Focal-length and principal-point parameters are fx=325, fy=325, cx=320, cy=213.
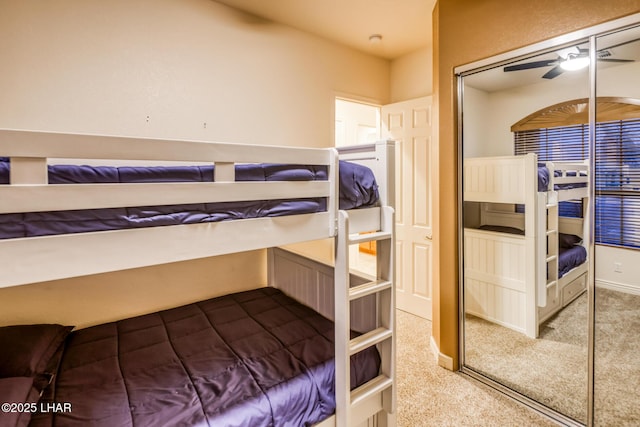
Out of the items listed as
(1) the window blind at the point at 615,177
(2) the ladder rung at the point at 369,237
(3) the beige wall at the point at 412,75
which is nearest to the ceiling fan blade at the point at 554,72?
(1) the window blind at the point at 615,177

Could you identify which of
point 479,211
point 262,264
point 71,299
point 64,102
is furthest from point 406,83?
point 71,299

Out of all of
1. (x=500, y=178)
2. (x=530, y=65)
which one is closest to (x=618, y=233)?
(x=500, y=178)

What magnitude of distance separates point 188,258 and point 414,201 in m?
2.56

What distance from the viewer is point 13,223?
0.91 meters

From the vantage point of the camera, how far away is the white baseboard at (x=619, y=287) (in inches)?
63.7

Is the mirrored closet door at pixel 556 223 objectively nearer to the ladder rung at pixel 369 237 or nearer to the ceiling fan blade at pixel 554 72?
the ceiling fan blade at pixel 554 72

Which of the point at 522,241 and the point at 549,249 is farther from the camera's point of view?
the point at 522,241

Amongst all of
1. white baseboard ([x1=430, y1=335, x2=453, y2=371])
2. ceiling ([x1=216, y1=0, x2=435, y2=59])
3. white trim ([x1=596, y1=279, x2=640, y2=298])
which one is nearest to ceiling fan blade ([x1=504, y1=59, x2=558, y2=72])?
ceiling ([x1=216, y1=0, x2=435, y2=59])

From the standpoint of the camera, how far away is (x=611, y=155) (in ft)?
5.36

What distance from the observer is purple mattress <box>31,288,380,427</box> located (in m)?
1.29

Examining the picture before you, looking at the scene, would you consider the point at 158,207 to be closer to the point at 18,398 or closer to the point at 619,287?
the point at 18,398

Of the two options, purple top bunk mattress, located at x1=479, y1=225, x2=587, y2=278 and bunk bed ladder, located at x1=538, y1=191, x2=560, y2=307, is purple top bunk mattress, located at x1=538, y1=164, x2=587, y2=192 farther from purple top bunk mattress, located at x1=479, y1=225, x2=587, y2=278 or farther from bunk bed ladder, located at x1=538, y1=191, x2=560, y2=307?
purple top bunk mattress, located at x1=479, y1=225, x2=587, y2=278

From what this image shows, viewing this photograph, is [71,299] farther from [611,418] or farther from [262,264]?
[611,418]

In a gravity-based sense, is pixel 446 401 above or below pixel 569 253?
below
